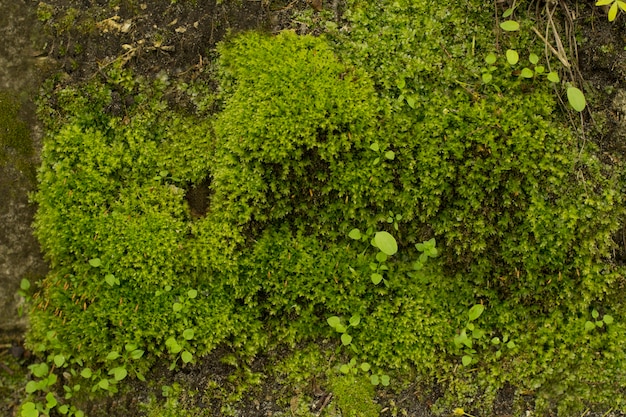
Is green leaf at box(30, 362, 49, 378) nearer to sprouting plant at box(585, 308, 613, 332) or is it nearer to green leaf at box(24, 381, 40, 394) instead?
green leaf at box(24, 381, 40, 394)

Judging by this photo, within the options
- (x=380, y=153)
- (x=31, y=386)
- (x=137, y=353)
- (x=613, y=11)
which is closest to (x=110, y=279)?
(x=137, y=353)

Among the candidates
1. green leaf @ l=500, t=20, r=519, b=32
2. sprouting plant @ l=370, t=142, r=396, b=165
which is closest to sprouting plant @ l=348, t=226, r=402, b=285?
sprouting plant @ l=370, t=142, r=396, b=165

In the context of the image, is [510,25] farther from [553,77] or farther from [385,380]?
[385,380]

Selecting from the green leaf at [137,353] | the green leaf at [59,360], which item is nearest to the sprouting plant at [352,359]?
the green leaf at [137,353]

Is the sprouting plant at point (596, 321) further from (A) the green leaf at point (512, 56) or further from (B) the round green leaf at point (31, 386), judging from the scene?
(B) the round green leaf at point (31, 386)

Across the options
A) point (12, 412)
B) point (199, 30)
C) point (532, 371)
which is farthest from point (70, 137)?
point (532, 371)

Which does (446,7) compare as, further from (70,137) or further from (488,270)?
(70,137)
